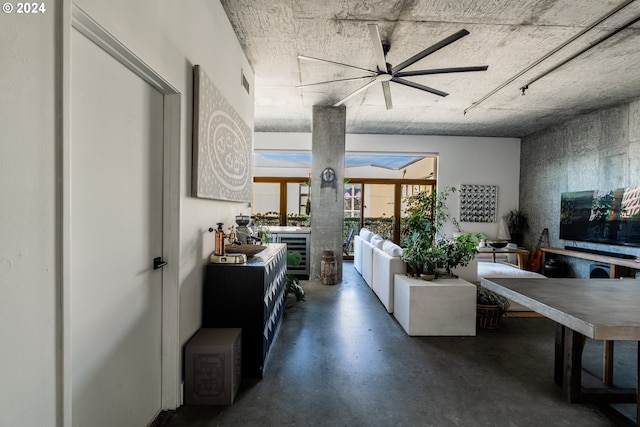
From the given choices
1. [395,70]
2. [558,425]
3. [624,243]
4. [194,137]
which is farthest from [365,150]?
[558,425]

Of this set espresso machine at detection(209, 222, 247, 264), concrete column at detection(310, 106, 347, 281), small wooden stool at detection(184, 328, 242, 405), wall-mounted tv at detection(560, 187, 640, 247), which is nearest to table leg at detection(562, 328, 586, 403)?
small wooden stool at detection(184, 328, 242, 405)

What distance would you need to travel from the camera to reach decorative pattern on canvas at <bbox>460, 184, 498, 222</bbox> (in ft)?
22.9

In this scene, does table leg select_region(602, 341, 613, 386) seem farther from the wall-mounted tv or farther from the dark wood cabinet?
the wall-mounted tv

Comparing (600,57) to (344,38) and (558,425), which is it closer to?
(344,38)

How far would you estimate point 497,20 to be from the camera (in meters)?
2.86

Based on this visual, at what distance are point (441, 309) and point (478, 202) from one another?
15.7 ft

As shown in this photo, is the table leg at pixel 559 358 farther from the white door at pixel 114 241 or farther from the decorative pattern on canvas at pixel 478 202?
the decorative pattern on canvas at pixel 478 202

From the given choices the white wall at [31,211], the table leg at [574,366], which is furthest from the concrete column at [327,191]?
the white wall at [31,211]

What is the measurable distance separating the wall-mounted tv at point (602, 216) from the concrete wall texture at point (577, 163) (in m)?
0.11

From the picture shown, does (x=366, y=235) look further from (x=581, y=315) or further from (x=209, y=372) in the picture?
(x=581, y=315)

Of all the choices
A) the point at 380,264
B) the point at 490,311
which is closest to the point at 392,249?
the point at 380,264

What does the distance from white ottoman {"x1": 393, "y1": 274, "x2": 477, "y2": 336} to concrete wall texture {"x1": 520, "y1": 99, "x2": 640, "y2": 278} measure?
344cm

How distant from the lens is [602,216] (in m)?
4.91

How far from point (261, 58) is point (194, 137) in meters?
2.14
